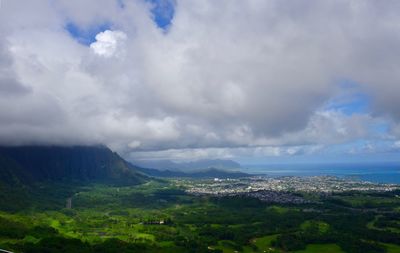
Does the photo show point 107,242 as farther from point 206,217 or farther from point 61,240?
point 206,217

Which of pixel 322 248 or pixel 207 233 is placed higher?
pixel 207 233

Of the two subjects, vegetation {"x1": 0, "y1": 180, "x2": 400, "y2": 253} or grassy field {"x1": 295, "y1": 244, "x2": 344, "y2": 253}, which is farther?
grassy field {"x1": 295, "y1": 244, "x2": 344, "y2": 253}

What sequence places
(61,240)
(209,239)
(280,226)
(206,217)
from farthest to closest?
1. (206,217)
2. (280,226)
3. (209,239)
4. (61,240)

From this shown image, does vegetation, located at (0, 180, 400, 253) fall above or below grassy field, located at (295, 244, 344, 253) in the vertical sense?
above

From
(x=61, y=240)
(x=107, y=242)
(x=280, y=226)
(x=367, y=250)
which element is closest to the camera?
(x=61, y=240)

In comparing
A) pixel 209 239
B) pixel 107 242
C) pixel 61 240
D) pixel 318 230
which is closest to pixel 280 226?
pixel 318 230

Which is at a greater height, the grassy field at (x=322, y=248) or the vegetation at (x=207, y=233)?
the vegetation at (x=207, y=233)

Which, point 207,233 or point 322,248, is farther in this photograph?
point 207,233

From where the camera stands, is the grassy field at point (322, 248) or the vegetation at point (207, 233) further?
the grassy field at point (322, 248)

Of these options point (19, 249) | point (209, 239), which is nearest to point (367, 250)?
point (209, 239)

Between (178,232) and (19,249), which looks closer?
(19,249)
